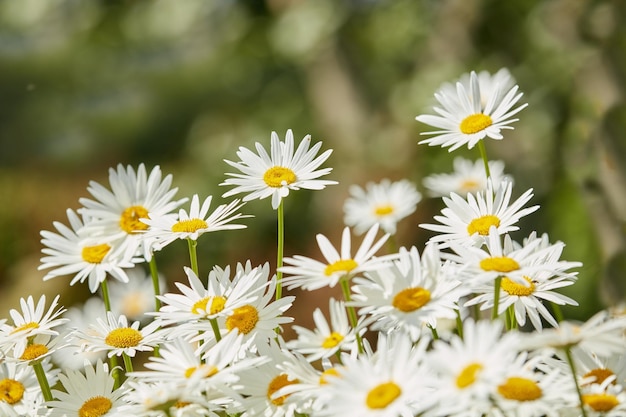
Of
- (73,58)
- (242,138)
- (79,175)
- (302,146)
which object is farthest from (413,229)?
(73,58)

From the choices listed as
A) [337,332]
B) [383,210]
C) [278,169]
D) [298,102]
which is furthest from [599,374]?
[298,102]

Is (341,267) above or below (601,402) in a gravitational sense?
above

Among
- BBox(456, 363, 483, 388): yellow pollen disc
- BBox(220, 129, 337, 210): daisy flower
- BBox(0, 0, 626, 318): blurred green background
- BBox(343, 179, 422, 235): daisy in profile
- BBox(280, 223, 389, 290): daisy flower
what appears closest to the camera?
BBox(456, 363, 483, 388): yellow pollen disc

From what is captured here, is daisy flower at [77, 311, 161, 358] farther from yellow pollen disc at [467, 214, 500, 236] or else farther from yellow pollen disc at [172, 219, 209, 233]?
yellow pollen disc at [467, 214, 500, 236]

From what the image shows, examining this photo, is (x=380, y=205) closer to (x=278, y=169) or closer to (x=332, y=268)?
(x=278, y=169)

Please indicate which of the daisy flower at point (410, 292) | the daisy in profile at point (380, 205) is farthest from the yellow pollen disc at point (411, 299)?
the daisy in profile at point (380, 205)

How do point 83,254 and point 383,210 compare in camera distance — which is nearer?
point 83,254

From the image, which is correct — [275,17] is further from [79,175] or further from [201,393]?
[201,393]

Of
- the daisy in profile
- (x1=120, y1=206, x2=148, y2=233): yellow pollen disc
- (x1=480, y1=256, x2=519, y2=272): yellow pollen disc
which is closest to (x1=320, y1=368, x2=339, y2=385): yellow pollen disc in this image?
(x1=480, y1=256, x2=519, y2=272): yellow pollen disc
